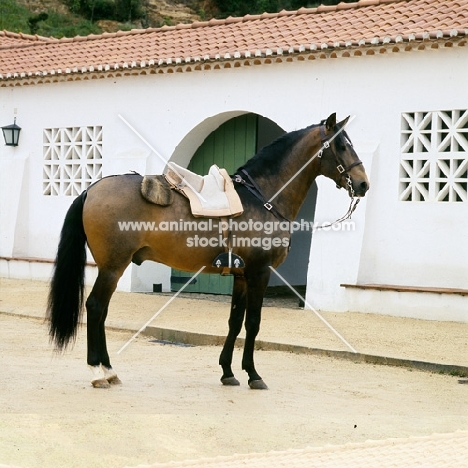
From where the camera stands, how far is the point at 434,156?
37.1ft

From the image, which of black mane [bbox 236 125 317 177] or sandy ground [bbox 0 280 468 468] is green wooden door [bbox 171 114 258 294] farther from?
black mane [bbox 236 125 317 177]

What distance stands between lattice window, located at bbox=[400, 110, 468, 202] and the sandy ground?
1.83 meters

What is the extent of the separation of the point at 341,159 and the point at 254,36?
20.0 ft

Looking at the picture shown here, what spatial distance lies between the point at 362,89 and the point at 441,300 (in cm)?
303

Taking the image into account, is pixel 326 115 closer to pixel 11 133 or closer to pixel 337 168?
pixel 337 168

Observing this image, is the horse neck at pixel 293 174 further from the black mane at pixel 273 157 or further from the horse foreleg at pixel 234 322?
the horse foreleg at pixel 234 322

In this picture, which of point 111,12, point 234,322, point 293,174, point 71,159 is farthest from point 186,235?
point 111,12

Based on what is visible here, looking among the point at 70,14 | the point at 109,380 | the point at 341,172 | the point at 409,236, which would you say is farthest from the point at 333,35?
the point at 70,14

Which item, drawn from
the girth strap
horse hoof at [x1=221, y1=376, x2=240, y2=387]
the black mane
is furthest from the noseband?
horse hoof at [x1=221, y1=376, x2=240, y2=387]

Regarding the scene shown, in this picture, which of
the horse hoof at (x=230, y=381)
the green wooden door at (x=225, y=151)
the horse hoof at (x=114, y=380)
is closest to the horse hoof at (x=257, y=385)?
the horse hoof at (x=230, y=381)

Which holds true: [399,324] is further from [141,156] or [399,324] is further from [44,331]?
[141,156]

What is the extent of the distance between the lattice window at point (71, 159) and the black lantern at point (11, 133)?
59 centimetres

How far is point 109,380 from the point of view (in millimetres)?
7438

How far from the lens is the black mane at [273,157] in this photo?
25.5 ft
